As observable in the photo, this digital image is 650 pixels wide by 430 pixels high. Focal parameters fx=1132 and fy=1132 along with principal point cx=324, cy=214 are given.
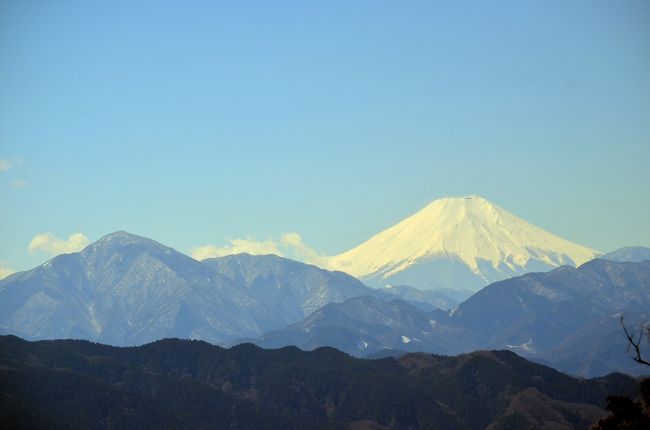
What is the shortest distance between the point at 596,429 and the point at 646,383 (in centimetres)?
772

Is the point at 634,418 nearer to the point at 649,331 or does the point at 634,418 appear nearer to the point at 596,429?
the point at 596,429

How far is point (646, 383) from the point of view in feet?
391

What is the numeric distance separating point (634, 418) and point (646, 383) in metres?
4.56

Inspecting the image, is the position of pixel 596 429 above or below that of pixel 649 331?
below

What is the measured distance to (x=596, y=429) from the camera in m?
117

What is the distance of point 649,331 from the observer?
337 feet

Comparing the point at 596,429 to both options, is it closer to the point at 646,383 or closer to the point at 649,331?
the point at 646,383

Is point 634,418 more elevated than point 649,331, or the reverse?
point 649,331

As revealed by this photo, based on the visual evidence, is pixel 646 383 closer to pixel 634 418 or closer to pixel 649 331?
Result: pixel 634 418

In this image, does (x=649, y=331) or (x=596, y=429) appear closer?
(x=649, y=331)

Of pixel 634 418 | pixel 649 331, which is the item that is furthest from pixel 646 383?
pixel 649 331

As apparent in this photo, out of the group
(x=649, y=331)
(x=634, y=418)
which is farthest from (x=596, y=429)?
(x=649, y=331)

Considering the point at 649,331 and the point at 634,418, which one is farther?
the point at 634,418
